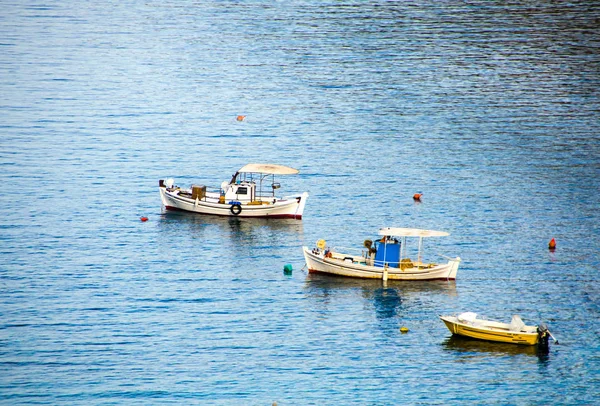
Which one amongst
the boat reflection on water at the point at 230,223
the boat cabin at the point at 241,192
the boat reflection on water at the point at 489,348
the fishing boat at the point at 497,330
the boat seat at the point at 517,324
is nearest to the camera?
the boat reflection on water at the point at 489,348

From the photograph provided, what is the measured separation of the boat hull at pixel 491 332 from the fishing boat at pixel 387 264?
11.4m

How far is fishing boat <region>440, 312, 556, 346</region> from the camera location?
2958 inches

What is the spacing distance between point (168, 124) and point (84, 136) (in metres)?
13.5

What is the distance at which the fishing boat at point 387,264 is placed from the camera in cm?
8800

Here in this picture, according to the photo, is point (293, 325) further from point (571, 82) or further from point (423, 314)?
point (571, 82)

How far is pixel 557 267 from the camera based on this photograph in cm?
9394

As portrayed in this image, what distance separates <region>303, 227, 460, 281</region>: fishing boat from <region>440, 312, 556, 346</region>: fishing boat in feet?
37.0

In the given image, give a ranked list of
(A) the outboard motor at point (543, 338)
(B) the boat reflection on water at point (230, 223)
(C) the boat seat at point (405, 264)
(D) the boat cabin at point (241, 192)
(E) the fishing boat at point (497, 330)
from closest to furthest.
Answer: (A) the outboard motor at point (543, 338)
(E) the fishing boat at point (497, 330)
(C) the boat seat at point (405, 264)
(B) the boat reflection on water at point (230, 223)
(D) the boat cabin at point (241, 192)

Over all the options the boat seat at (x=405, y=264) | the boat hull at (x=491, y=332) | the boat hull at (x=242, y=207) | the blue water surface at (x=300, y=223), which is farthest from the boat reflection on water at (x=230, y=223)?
the boat hull at (x=491, y=332)

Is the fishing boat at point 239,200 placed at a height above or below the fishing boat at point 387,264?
above

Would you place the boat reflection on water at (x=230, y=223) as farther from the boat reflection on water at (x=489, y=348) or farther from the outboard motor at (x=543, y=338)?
the outboard motor at (x=543, y=338)

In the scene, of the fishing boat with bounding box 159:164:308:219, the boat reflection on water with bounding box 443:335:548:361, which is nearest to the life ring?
the fishing boat with bounding box 159:164:308:219

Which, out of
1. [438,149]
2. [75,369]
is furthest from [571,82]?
[75,369]

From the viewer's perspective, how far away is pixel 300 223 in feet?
354
